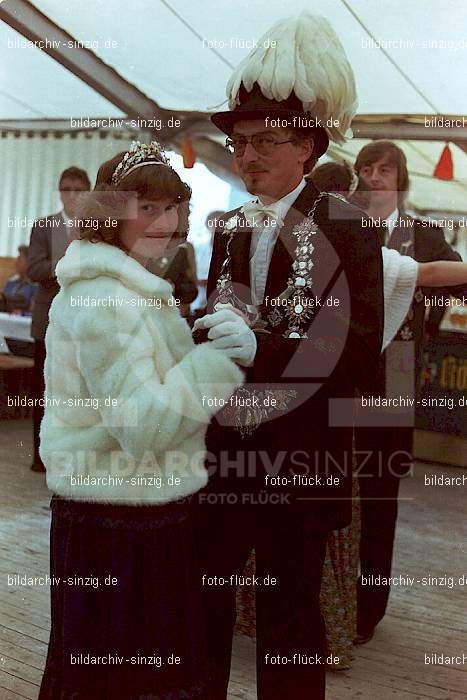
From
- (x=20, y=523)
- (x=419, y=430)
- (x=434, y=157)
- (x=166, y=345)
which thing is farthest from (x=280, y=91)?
(x=434, y=157)

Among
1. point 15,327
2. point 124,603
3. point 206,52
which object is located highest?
point 206,52

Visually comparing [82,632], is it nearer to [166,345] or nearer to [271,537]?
[271,537]

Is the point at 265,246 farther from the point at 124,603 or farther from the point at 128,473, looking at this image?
the point at 124,603

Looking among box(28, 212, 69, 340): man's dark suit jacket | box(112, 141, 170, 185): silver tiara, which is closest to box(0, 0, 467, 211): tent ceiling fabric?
box(28, 212, 69, 340): man's dark suit jacket

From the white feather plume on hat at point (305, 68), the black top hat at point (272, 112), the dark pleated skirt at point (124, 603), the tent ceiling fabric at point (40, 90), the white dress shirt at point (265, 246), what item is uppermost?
the tent ceiling fabric at point (40, 90)

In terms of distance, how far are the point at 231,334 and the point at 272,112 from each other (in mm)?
441

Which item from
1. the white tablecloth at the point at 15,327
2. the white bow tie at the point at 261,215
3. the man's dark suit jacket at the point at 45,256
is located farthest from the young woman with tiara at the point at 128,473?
the white tablecloth at the point at 15,327

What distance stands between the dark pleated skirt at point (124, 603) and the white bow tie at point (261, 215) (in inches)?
22.4

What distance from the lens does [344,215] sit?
1520mm

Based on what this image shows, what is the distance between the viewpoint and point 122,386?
4.38 ft

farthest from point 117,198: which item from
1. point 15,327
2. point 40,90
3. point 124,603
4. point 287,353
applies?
point 15,327

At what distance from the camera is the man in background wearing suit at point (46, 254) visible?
358cm

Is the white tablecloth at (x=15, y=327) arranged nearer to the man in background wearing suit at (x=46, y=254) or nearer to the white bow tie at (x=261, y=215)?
the man in background wearing suit at (x=46, y=254)

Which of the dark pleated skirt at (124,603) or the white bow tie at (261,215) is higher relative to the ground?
the white bow tie at (261,215)
